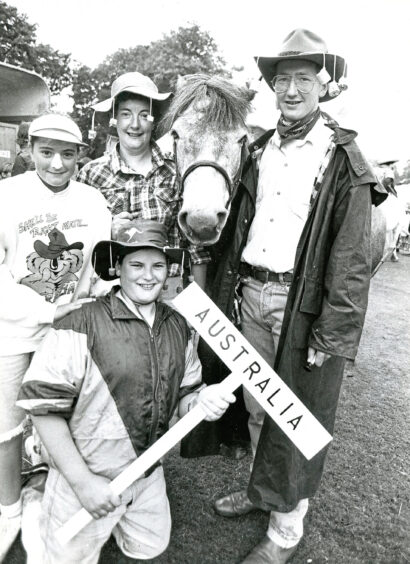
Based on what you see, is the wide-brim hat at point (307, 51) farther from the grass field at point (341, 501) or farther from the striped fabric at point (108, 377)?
the grass field at point (341, 501)

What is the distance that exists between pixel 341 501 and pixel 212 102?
2566 mm

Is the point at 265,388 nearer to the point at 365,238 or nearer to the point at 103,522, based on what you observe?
the point at 365,238

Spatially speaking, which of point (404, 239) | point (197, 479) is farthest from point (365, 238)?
point (404, 239)

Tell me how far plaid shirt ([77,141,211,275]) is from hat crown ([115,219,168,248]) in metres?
0.26

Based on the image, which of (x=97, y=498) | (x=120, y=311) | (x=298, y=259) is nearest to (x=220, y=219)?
(x=298, y=259)

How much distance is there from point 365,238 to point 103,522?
1.71m

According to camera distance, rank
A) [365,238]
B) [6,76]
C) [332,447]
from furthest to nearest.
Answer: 1. [6,76]
2. [332,447]
3. [365,238]

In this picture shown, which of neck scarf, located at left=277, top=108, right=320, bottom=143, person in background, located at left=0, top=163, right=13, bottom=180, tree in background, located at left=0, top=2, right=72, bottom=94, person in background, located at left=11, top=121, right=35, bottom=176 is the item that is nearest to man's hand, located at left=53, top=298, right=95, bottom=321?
neck scarf, located at left=277, top=108, right=320, bottom=143

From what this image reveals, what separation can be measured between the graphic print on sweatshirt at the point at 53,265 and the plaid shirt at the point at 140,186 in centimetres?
39

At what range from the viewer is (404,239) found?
17.9 metres

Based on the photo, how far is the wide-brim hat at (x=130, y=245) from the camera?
195cm

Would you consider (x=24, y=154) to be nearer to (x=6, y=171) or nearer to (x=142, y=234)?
(x=142, y=234)

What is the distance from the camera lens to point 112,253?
80.5 inches

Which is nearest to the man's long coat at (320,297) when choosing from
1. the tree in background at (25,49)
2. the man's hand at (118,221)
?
the man's hand at (118,221)
